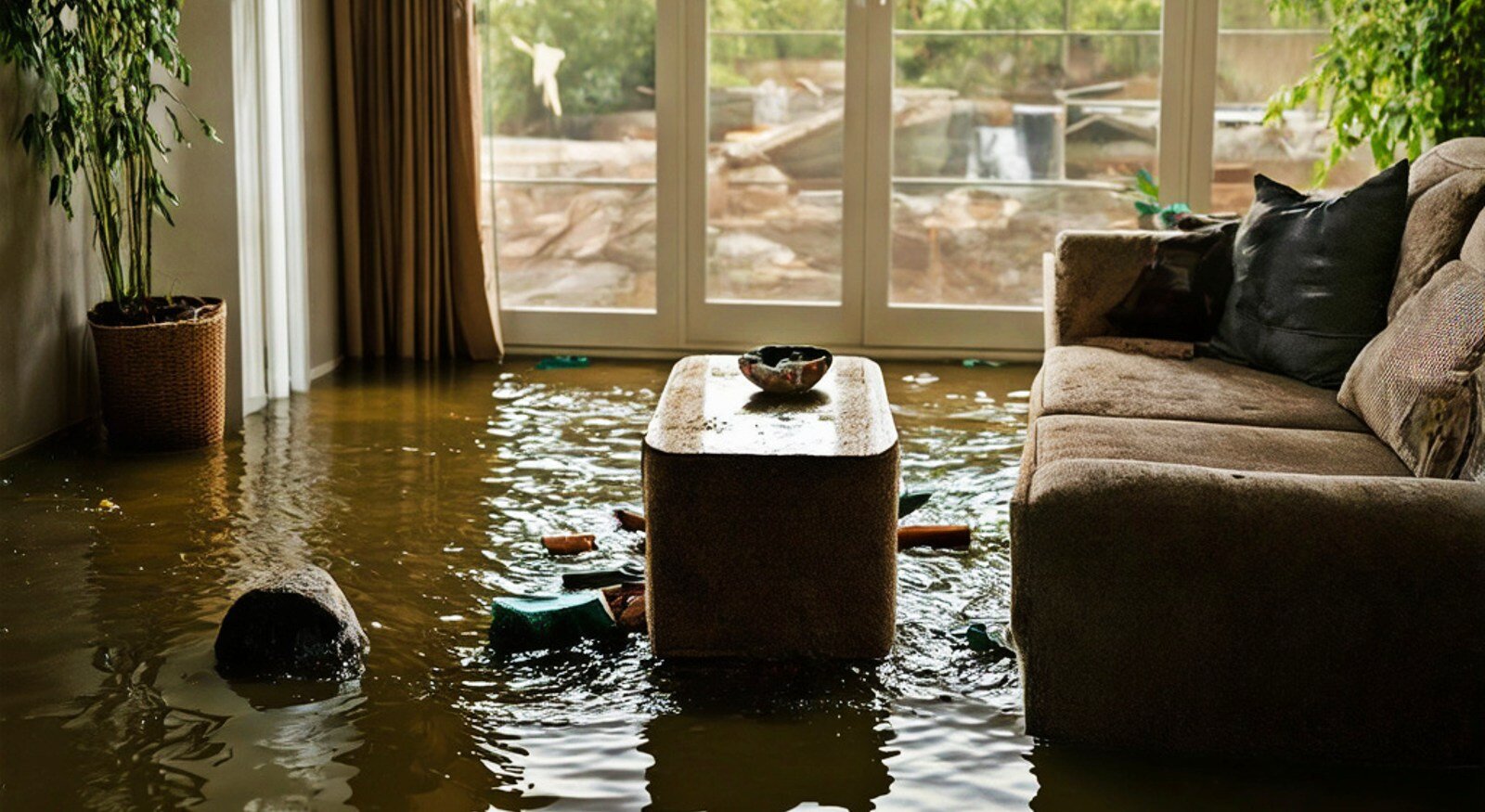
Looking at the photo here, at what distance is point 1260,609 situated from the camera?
2402 millimetres

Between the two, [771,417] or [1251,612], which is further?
[771,417]

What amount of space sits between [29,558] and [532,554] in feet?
3.55

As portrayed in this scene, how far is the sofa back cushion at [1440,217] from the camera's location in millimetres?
3381

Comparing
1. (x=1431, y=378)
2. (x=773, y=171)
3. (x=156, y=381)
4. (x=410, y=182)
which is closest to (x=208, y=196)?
(x=156, y=381)

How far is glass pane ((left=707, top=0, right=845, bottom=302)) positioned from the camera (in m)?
5.96

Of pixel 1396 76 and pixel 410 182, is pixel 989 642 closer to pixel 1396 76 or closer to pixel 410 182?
pixel 1396 76

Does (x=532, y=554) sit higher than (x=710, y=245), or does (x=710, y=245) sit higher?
(x=710, y=245)

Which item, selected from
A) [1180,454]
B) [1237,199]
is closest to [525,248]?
[1237,199]

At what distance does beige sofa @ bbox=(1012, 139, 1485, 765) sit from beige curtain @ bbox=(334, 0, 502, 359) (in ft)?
12.6

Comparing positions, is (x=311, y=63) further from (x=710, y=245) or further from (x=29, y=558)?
(x=29, y=558)

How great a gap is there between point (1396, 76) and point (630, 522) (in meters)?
2.94

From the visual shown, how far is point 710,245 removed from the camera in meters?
6.13

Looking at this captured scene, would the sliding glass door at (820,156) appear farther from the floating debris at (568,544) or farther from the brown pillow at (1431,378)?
the brown pillow at (1431,378)

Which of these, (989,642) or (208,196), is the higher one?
(208,196)
